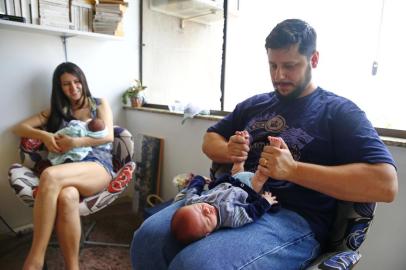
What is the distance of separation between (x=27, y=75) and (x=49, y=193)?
41.4 inches

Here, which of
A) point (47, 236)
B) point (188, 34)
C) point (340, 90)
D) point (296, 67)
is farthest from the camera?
point (188, 34)

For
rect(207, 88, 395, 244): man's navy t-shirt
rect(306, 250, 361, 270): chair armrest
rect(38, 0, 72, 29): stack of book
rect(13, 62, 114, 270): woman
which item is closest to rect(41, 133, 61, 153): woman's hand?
rect(13, 62, 114, 270): woman

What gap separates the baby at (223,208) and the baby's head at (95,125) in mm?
1005

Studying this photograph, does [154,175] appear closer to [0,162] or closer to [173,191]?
[173,191]

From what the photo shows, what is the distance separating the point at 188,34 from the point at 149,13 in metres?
0.43

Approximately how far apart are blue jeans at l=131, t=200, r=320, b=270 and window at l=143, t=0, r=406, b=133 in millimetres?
819

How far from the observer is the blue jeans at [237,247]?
2.63 feet

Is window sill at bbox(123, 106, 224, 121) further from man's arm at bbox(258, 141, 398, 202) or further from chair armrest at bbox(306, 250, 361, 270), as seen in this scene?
chair armrest at bbox(306, 250, 361, 270)

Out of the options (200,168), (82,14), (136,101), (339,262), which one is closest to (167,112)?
(136,101)

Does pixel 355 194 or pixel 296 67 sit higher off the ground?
pixel 296 67

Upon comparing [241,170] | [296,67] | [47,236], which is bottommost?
[47,236]

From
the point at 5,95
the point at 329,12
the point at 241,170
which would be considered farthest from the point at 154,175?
the point at 329,12

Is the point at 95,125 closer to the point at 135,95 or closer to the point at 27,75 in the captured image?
the point at 27,75

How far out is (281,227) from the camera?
3.04ft
